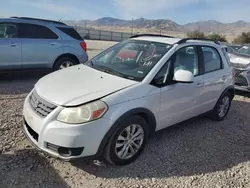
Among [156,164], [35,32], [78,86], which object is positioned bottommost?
[156,164]

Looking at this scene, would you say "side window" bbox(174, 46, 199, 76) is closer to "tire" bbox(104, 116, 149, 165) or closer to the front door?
the front door

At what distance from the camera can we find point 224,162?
364 cm

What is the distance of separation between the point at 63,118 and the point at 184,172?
1.68m

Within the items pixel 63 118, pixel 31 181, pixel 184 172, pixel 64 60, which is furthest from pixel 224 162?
pixel 64 60

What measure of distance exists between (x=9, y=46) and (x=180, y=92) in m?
4.72

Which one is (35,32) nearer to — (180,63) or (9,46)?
(9,46)

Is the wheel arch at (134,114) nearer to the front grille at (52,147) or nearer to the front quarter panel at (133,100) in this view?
the front quarter panel at (133,100)

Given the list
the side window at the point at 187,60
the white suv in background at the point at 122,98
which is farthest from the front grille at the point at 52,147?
the side window at the point at 187,60

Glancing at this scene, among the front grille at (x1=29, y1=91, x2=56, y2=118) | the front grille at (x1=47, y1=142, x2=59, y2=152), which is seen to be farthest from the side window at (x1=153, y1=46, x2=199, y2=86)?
the front grille at (x1=47, y1=142, x2=59, y2=152)

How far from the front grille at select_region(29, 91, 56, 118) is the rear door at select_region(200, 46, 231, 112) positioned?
258cm

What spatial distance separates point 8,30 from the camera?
259 inches

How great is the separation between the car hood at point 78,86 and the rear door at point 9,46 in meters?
3.38

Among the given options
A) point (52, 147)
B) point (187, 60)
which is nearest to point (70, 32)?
point (187, 60)

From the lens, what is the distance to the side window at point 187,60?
390 centimetres
